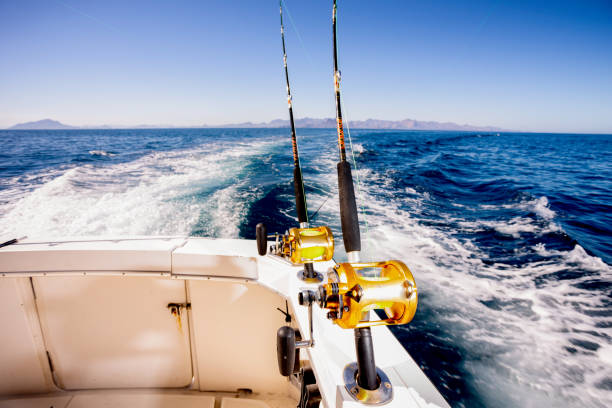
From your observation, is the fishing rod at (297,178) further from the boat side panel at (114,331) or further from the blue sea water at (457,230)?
the blue sea water at (457,230)

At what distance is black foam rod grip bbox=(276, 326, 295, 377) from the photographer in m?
0.74

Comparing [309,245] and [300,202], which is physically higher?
[300,202]

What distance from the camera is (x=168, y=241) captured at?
1.55 m

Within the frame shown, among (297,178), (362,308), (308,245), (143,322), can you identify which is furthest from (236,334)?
(362,308)

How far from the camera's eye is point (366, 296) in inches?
26.9

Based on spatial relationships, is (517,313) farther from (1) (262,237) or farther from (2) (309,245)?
(1) (262,237)

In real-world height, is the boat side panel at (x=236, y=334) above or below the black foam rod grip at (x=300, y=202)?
below

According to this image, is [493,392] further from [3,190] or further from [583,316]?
[3,190]

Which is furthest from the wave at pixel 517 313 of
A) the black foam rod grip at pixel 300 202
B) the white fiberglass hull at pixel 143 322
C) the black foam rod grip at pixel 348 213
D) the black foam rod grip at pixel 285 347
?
the black foam rod grip at pixel 285 347

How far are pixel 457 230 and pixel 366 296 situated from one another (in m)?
4.33

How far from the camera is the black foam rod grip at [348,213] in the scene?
102cm

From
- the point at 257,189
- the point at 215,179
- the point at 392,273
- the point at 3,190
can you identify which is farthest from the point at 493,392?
the point at 3,190

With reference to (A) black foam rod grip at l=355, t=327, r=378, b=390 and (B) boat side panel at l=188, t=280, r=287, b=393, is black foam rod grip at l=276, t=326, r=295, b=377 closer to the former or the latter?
(A) black foam rod grip at l=355, t=327, r=378, b=390

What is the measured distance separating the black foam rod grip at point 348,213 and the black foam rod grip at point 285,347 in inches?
14.9
